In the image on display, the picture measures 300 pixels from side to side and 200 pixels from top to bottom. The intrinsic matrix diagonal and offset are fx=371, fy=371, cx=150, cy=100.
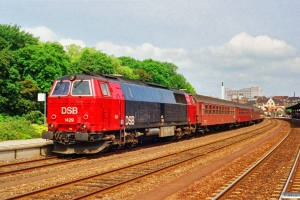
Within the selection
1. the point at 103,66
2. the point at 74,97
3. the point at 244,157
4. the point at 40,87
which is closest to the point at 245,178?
the point at 244,157

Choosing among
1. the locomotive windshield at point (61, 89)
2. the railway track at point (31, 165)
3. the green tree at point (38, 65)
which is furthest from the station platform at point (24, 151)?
the green tree at point (38, 65)

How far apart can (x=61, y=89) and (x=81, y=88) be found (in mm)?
1169

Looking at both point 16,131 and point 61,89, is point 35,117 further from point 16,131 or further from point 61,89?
point 61,89

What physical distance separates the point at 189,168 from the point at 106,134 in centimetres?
504

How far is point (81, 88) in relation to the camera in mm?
18844

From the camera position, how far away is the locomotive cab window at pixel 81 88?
1866 cm

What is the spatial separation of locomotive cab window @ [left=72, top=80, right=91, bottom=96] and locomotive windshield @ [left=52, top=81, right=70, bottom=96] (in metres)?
0.40

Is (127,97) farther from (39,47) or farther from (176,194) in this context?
(39,47)

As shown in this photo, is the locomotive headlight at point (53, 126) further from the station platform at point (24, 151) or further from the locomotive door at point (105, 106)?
the locomotive door at point (105, 106)

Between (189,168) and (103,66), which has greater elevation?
(103,66)

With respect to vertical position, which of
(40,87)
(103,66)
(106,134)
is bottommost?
(106,134)

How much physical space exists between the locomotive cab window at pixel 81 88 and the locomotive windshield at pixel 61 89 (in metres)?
0.40

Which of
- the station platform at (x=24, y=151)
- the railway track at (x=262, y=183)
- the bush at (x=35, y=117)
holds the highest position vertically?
the bush at (x=35, y=117)

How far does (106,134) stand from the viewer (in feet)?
64.2
